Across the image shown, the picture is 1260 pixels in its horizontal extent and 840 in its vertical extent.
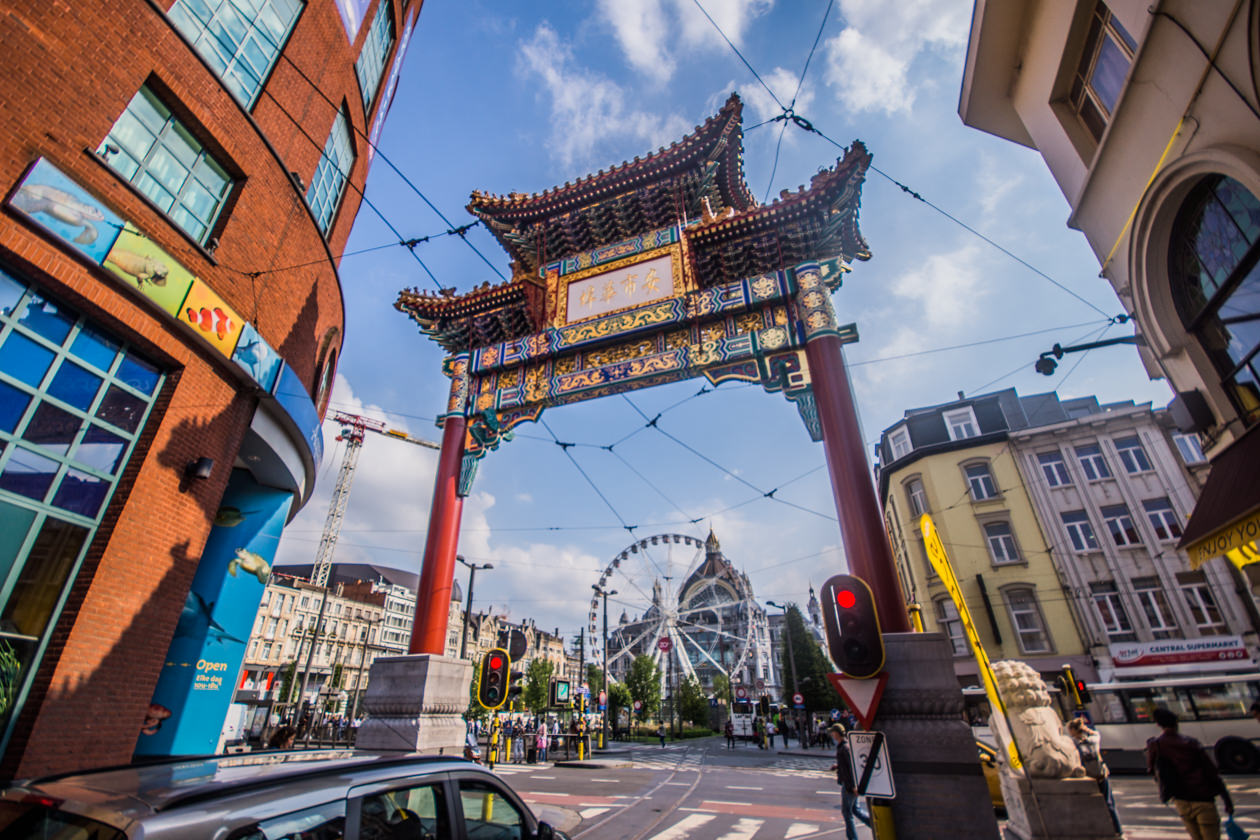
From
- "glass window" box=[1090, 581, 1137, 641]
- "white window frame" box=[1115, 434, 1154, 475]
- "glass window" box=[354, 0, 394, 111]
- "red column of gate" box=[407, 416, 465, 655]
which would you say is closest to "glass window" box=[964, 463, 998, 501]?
"white window frame" box=[1115, 434, 1154, 475]

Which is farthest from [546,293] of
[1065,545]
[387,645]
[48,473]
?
[387,645]

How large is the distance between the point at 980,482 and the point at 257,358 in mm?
28702

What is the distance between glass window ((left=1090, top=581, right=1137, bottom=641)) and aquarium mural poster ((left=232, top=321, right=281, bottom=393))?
95.7ft

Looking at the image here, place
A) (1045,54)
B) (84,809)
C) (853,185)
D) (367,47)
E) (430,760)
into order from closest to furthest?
(84,809) → (430,760) → (1045,54) → (853,185) → (367,47)

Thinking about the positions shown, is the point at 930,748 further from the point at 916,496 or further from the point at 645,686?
the point at 645,686

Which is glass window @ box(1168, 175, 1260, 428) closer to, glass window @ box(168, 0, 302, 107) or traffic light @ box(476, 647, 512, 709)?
traffic light @ box(476, 647, 512, 709)

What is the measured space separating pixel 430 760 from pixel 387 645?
74.8 metres

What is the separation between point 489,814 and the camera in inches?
133

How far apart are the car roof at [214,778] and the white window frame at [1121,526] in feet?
95.2

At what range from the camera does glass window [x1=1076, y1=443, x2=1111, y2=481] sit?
24016 mm

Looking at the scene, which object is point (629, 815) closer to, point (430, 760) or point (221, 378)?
point (430, 760)

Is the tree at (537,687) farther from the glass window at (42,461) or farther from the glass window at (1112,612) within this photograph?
the glass window at (42,461)

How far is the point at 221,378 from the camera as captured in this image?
874 cm

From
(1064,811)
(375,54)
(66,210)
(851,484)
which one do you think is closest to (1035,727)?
(1064,811)
